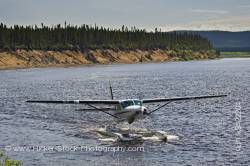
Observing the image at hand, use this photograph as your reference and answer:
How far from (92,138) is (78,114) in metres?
19.0

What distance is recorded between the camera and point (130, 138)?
44.5 m

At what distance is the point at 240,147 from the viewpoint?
40250mm

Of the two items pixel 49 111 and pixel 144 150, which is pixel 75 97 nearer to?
pixel 49 111

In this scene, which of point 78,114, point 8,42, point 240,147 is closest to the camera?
point 240,147

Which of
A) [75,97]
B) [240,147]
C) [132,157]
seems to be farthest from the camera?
[75,97]

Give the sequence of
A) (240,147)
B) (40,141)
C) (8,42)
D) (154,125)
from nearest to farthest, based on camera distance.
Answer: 1. (240,147)
2. (40,141)
3. (154,125)
4. (8,42)

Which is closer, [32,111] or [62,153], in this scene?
[62,153]

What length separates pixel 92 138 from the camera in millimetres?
44625

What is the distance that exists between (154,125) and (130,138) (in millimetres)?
9121

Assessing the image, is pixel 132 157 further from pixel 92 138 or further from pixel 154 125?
pixel 154 125

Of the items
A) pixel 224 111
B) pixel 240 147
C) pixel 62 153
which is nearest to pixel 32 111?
pixel 224 111

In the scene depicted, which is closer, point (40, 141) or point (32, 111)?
point (40, 141)

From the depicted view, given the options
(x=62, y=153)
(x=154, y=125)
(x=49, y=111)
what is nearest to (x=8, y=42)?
(x=49, y=111)

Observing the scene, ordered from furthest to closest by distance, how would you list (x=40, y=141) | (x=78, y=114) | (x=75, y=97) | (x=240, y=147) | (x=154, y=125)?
(x=75, y=97) → (x=78, y=114) → (x=154, y=125) → (x=40, y=141) → (x=240, y=147)
